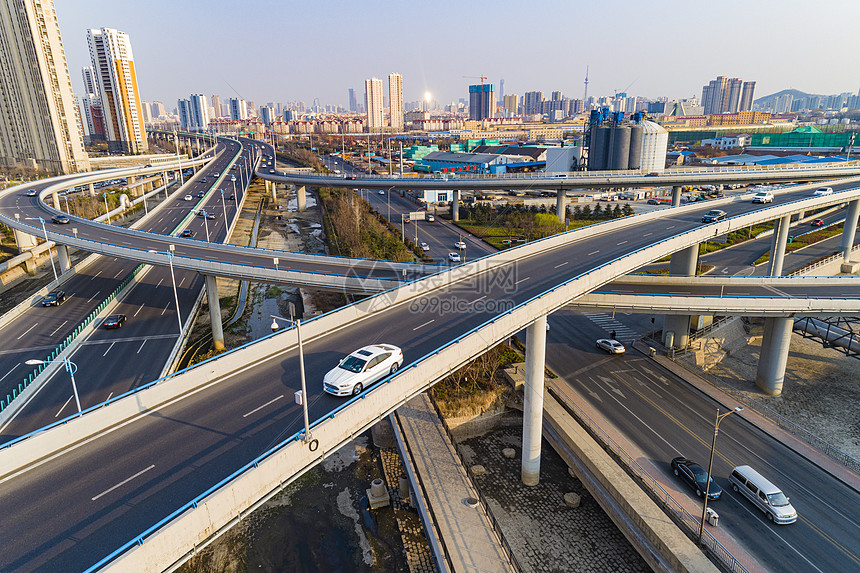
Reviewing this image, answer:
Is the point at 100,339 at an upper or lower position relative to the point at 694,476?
upper

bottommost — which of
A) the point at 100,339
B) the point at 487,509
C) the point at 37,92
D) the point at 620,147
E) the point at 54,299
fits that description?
the point at 487,509

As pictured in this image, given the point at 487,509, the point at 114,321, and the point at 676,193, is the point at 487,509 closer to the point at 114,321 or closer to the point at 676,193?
the point at 114,321

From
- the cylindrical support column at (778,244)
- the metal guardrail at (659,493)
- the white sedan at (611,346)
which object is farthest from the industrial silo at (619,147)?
the metal guardrail at (659,493)

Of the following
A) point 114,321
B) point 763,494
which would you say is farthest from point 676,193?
point 114,321

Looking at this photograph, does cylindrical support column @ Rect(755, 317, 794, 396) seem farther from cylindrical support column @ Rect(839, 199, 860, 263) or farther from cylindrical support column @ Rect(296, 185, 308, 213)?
cylindrical support column @ Rect(296, 185, 308, 213)

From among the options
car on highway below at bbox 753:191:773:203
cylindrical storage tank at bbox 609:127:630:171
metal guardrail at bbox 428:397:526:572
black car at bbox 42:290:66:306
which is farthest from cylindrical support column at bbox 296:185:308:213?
car on highway below at bbox 753:191:773:203

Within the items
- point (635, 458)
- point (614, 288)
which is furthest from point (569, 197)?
point (635, 458)
